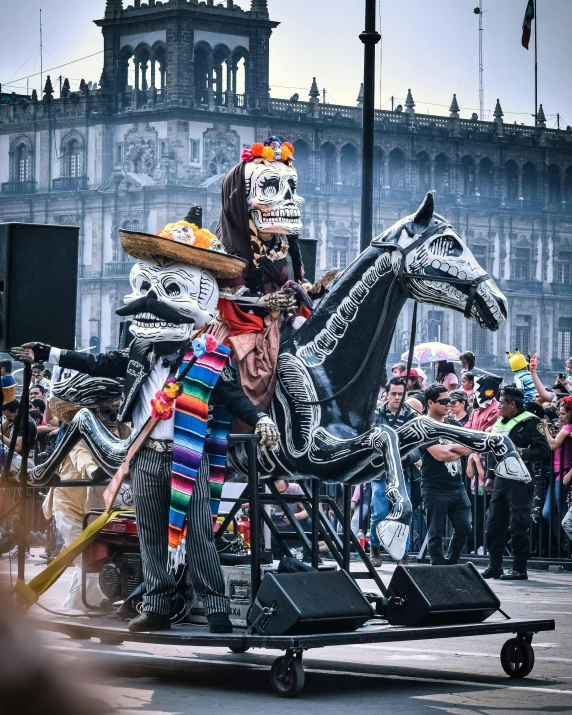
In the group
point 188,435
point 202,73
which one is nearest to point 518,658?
point 188,435

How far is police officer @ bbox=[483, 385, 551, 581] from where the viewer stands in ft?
48.5

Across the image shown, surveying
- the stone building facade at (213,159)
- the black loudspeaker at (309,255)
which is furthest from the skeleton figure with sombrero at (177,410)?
the stone building facade at (213,159)

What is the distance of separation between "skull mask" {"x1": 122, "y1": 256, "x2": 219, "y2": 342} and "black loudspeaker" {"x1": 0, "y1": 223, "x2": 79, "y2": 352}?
0.62m

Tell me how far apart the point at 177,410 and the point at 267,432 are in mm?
501

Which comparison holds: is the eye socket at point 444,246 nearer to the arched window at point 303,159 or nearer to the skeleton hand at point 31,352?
the skeleton hand at point 31,352

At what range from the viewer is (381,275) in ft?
28.8

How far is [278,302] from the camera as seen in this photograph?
8.76m

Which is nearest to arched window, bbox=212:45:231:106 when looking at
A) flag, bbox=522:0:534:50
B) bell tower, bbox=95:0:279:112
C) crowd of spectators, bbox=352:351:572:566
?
bell tower, bbox=95:0:279:112

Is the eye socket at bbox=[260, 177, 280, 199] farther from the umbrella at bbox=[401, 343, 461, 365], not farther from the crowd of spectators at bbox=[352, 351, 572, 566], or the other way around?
the umbrella at bbox=[401, 343, 461, 365]

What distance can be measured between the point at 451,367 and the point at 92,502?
8.62m

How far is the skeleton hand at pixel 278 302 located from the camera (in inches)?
344

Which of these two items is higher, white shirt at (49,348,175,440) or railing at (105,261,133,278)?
railing at (105,261,133,278)

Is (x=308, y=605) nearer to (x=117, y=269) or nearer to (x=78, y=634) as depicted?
(x=78, y=634)

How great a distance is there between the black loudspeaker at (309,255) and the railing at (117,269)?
68.4 m
